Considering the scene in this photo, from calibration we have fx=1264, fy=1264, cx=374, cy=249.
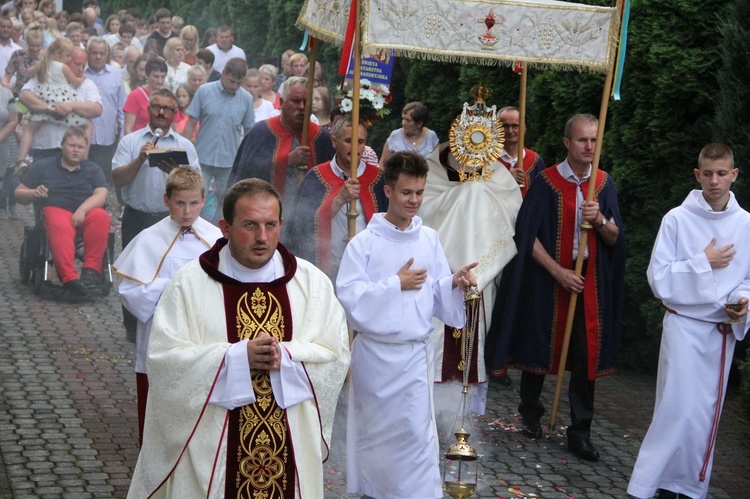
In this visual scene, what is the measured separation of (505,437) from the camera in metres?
8.12

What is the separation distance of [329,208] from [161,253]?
150cm

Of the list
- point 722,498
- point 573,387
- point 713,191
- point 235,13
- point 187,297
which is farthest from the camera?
point 235,13

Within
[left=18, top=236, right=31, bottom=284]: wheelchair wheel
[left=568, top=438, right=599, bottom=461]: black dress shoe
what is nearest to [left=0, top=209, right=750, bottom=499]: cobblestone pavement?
[left=568, top=438, right=599, bottom=461]: black dress shoe

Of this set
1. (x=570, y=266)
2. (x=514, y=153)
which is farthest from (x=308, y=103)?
(x=570, y=266)

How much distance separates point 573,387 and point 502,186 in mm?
1434

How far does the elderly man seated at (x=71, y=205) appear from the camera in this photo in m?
11.8

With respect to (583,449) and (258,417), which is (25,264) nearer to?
(583,449)

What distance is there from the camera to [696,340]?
6770 millimetres

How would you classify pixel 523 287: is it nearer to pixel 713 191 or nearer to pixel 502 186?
pixel 502 186

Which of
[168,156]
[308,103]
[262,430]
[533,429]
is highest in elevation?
[308,103]

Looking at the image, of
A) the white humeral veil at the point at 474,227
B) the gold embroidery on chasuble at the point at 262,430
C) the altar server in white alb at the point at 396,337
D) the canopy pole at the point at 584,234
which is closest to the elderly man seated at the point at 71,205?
the white humeral veil at the point at 474,227

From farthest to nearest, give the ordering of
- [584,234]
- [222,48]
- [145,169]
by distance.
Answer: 1. [222,48]
2. [145,169]
3. [584,234]

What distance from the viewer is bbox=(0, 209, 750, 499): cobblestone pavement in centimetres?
699

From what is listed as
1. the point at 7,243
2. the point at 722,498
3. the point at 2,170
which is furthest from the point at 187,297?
the point at 2,170
